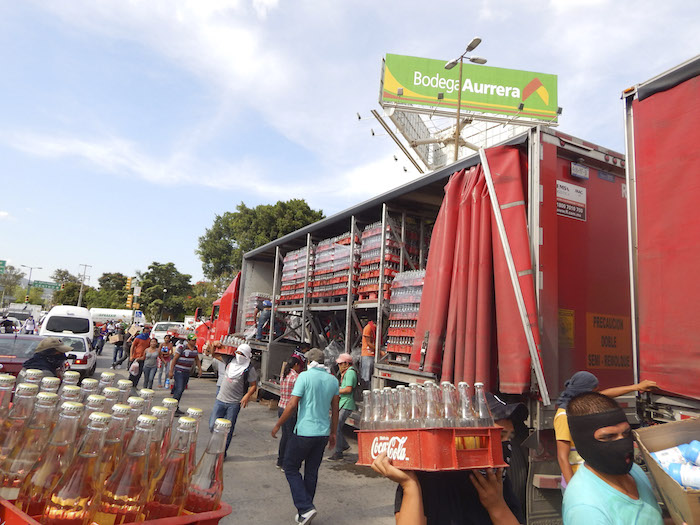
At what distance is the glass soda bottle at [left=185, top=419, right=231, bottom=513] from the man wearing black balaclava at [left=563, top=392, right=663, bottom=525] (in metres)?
1.37

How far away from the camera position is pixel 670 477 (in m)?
1.96

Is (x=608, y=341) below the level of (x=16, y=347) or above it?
above

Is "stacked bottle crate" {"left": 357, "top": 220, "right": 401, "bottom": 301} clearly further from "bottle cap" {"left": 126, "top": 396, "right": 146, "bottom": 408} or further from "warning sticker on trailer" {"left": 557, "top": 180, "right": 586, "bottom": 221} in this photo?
"bottle cap" {"left": 126, "top": 396, "right": 146, "bottom": 408}

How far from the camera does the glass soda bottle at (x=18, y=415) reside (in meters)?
1.82

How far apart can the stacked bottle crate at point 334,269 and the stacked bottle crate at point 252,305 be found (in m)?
3.05

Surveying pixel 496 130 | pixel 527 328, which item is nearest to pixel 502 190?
pixel 527 328

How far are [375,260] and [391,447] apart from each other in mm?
5920

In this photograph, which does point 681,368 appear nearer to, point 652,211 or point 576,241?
point 652,211

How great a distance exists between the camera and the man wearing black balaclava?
1.73 meters

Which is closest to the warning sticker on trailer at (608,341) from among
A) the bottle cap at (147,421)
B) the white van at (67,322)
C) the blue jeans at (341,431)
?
the blue jeans at (341,431)

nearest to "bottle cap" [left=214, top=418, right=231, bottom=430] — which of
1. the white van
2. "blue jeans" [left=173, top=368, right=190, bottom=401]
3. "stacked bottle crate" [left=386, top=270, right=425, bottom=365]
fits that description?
"stacked bottle crate" [left=386, top=270, right=425, bottom=365]

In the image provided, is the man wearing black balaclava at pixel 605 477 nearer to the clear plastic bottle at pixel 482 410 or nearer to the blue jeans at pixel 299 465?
the clear plastic bottle at pixel 482 410

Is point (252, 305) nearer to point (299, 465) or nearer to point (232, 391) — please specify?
point (232, 391)

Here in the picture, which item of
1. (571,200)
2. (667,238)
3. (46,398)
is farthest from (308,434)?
(571,200)
